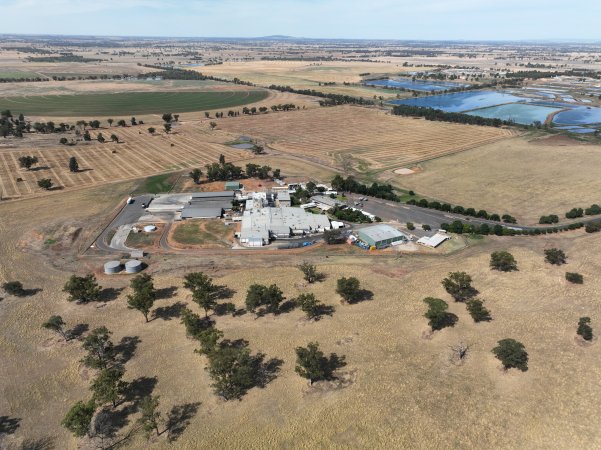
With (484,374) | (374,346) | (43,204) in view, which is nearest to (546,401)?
(484,374)

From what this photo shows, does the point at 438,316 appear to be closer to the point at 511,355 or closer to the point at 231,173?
the point at 511,355

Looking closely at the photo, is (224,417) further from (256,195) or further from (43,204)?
(43,204)

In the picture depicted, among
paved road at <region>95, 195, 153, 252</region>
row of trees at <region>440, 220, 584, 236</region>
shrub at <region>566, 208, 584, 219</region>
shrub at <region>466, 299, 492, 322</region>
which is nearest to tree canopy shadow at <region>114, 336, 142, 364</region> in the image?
paved road at <region>95, 195, 153, 252</region>

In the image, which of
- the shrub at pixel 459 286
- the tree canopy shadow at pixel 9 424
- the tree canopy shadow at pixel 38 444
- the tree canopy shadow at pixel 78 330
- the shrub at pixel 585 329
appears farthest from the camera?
the shrub at pixel 459 286

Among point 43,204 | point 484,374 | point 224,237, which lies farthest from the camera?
point 43,204

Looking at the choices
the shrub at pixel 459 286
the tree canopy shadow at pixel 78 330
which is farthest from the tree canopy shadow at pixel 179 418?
the shrub at pixel 459 286

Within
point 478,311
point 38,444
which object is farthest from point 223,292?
point 478,311

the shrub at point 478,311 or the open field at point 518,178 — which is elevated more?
the open field at point 518,178

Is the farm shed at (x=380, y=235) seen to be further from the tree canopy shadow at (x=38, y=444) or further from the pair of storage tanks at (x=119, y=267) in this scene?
the tree canopy shadow at (x=38, y=444)
